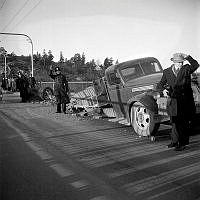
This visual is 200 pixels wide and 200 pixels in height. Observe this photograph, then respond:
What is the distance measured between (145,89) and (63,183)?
4160 mm

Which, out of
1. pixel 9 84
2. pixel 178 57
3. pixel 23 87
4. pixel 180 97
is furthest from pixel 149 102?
pixel 9 84

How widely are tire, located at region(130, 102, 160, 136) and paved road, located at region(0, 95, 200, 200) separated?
0.19 m

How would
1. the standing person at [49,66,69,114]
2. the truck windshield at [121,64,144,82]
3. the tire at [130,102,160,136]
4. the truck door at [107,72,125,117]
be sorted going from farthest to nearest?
1. the standing person at [49,66,69,114]
2. the truck windshield at [121,64,144,82]
3. the truck door at [107,72,125,117]
4. the tire at [130,102,160,136]

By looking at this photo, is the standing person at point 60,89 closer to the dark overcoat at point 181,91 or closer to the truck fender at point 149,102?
the truck fender at point 149,102

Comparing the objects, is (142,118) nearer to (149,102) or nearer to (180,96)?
(149,102)

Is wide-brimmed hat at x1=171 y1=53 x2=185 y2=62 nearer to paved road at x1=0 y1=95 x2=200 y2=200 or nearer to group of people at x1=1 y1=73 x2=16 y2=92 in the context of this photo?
paved road at x1=0 y1=95 x2=200 y2=200

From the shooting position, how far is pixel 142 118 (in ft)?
23.4

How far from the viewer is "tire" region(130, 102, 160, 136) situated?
6844 mm

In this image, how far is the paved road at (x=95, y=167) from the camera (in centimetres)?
382

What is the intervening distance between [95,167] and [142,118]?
2518 millimetres

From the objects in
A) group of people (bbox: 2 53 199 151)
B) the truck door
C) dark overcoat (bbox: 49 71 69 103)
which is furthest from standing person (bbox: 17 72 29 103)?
group of people (bbox: 2 53 199 151)

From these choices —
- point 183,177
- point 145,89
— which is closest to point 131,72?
point 145,89

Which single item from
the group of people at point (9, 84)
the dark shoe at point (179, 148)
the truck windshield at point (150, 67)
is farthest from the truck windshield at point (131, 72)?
the group of people at point (9, 84)

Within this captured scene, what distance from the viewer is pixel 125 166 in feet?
16.0
